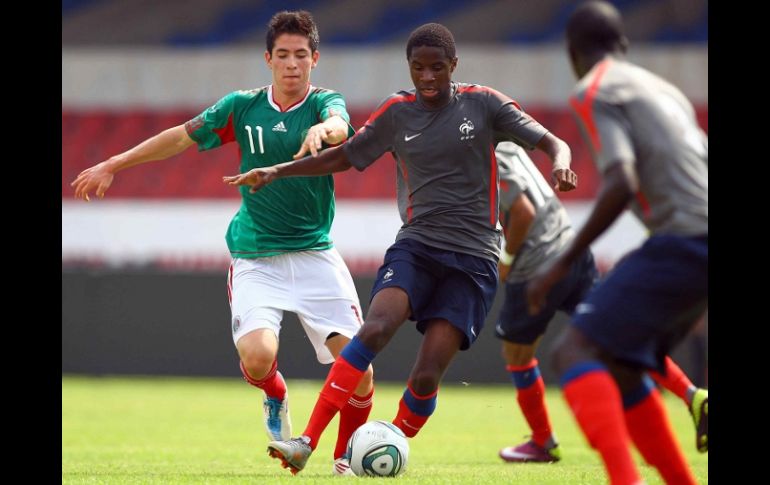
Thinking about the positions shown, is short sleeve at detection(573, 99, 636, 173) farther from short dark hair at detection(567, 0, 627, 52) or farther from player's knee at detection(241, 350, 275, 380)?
player's knee at detection(241, 350, 275, 380)

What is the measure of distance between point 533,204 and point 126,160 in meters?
2.64

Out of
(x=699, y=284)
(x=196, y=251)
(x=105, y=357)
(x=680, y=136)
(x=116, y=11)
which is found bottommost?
(x=105, y=357)

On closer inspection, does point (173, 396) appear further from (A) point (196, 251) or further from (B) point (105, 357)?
(A) point (196, 251)

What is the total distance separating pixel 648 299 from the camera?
4359mm

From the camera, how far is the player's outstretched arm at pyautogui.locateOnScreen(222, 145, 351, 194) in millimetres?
6070

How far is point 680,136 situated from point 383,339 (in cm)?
223

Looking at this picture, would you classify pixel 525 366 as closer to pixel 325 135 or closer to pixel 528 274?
pixel 528 274

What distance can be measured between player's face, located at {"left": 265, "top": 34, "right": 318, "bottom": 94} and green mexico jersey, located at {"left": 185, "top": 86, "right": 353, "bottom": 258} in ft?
0.45

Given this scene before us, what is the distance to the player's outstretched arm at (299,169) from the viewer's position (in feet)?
19.9

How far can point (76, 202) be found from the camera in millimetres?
20234

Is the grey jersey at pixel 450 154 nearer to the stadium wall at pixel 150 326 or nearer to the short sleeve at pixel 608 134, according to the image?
the short sleeve at pixel 608 134

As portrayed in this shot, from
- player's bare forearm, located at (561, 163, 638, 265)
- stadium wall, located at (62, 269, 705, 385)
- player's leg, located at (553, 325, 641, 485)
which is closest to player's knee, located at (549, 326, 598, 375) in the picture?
player's leg, located at (553, 325, 641, 485)
